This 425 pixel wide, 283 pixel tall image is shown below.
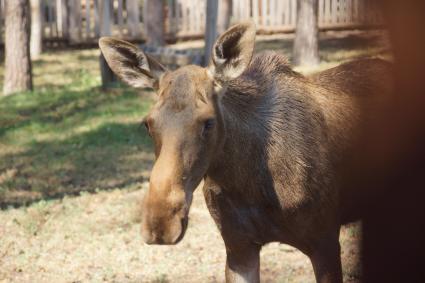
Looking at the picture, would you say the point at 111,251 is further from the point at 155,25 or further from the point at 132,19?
the point at 132,19

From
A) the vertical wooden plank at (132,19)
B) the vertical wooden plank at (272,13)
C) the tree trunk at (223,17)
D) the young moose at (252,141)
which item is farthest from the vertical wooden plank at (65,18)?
the young moose at (252,141)

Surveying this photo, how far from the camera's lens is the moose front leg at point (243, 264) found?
453 cm

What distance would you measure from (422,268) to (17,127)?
12.3m

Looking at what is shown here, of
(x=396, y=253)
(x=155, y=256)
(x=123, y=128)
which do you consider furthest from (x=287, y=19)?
(x=396, y=253)

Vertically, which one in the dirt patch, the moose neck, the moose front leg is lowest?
the dirt patch

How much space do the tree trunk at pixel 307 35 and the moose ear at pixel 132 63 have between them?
1178 cm

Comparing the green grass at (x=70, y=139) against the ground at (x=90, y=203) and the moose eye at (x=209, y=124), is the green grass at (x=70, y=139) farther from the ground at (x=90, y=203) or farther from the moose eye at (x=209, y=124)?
the moose eye at (x=209, y=124)

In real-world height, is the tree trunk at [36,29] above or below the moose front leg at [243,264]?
above

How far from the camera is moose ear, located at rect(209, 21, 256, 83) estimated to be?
3.79m

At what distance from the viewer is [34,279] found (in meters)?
6.17

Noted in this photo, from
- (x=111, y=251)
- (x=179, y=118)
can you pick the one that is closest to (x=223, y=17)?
(x=111, y=251)

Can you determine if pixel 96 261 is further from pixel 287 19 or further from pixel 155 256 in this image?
pixel 287 19

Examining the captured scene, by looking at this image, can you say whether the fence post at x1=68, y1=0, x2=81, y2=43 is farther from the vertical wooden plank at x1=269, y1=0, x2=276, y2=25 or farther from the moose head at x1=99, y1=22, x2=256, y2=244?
the moose head at x1=99, y1=22, x2=256, y2=244

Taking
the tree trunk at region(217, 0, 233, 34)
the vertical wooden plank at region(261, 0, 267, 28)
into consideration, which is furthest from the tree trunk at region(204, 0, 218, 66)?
the vertical wooden plank at region(261, 0, 267, 28)
